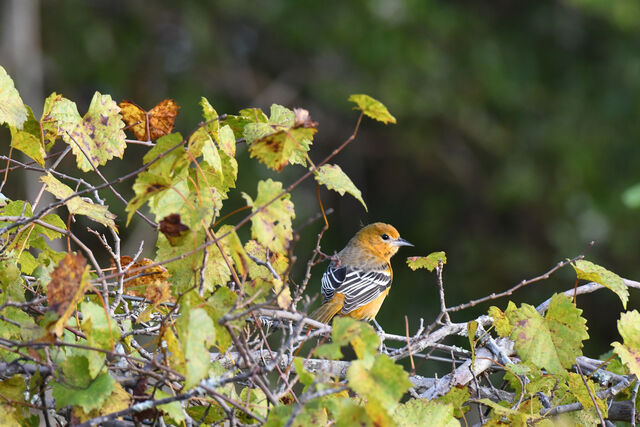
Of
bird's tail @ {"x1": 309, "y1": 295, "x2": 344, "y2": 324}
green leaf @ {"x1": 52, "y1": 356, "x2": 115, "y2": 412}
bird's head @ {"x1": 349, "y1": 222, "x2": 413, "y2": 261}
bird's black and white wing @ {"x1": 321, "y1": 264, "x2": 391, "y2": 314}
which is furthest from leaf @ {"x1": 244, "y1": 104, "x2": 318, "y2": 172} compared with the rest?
bird's head @ {"x1": 349, "y1": 222, "x2": 413, "y2": 261}

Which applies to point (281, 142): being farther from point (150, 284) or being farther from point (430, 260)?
point (430, 260)

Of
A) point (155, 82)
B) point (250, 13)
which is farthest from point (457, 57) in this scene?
point (155, 82)

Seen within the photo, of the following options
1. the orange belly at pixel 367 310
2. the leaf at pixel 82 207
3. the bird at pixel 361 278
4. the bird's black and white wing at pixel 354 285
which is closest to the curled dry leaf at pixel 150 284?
the leaf at pixel 82 207

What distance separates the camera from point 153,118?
243 cm

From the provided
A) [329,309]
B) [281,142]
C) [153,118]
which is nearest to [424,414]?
[281,142]

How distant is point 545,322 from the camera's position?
2105 mm

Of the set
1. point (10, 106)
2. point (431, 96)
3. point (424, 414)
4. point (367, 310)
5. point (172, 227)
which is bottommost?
point (431, 96)

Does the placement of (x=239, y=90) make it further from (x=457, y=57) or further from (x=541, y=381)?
(x=541, y=381)

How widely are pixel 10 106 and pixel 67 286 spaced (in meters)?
0.72

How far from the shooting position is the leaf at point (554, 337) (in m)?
2.05

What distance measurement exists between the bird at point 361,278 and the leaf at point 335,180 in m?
2.24

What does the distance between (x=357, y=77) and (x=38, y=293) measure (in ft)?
27.7

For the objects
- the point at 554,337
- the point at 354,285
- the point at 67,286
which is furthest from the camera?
the point at 354,285

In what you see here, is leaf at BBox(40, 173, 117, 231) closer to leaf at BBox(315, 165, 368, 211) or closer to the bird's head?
leaf at BBox(315, 165, 368, 211)
